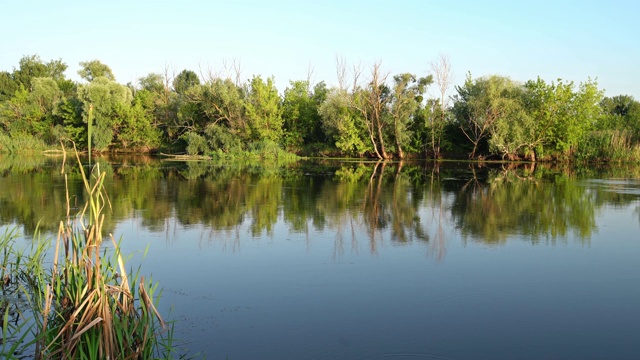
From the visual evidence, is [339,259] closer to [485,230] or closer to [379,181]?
[485,230]

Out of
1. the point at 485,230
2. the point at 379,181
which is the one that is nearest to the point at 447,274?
the point at 485,230

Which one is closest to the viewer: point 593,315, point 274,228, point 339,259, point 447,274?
point 593,315

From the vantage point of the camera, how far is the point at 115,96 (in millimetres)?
46031

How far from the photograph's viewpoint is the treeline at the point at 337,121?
39531mm

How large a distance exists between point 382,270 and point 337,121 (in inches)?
1433

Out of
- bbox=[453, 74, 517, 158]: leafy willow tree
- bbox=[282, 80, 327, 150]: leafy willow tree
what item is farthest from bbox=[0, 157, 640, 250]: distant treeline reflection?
bbox=[282, 80, 327, 150]: leafy willow tree

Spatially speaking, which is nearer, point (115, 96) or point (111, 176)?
point (111, 176)

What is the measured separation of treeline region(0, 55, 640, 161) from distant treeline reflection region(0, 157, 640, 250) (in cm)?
1780

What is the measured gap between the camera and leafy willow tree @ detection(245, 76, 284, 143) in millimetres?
45469

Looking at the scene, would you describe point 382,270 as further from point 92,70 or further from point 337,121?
point 92,70

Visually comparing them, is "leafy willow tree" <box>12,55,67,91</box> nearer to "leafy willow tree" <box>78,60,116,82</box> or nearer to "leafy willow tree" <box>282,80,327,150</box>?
"leafy willow tree" <box>78,60,116,82</box>

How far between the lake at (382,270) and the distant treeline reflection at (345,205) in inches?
3.2

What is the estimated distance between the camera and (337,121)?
145 ft

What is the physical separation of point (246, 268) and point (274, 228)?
338 centimetres
